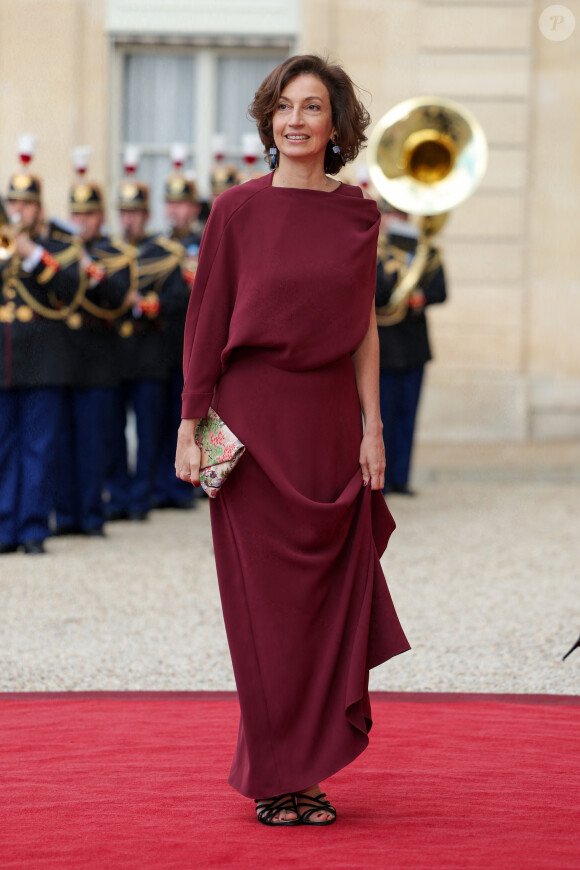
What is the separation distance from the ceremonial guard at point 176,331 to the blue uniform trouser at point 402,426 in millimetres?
1444

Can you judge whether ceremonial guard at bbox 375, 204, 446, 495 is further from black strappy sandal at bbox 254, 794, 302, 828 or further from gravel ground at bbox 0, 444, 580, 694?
black strappy sandal at bbox 254, 794, 302, 828

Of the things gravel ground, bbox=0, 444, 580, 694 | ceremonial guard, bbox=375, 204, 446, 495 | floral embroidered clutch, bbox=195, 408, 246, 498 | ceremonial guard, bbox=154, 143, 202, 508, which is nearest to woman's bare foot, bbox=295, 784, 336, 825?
floral embroidered clutch, bbox=195, 408, 246, 498

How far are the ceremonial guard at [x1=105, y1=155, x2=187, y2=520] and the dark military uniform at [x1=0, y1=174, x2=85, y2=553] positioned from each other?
4.87ft

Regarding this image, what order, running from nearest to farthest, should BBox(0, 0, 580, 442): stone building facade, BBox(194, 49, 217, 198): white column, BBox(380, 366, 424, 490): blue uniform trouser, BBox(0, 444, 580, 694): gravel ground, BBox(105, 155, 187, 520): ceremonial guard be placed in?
BBox(0, 444, 580, 694): gravel ground
BBox(105, 155, 187, 520): ceremonial guard
BBox(380, 366, 424, 490): blue uniform trouser
BBox(0, 0, 580, 442): stone building facade
BBox(194, 49, 217, 198): white column

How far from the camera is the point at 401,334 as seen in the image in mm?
10844

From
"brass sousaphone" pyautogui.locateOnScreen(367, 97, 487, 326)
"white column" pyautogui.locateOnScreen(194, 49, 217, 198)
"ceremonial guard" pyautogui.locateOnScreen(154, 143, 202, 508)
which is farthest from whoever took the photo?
"white column" pyautogui.locateOnScreen(194, 49, 217, 198)

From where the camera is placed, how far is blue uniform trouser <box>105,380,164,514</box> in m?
9.79

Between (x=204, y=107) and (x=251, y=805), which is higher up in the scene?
(x=204, y=107)

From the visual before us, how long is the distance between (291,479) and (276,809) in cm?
72

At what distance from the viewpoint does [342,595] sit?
343 centimetres

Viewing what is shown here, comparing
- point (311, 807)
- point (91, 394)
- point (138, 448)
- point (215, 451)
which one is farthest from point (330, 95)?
point (138, 448)

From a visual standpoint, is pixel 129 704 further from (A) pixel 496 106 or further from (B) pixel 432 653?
(A) pixel 496 106

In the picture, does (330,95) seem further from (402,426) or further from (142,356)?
(402,426)

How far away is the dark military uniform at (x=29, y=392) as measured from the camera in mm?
7984
